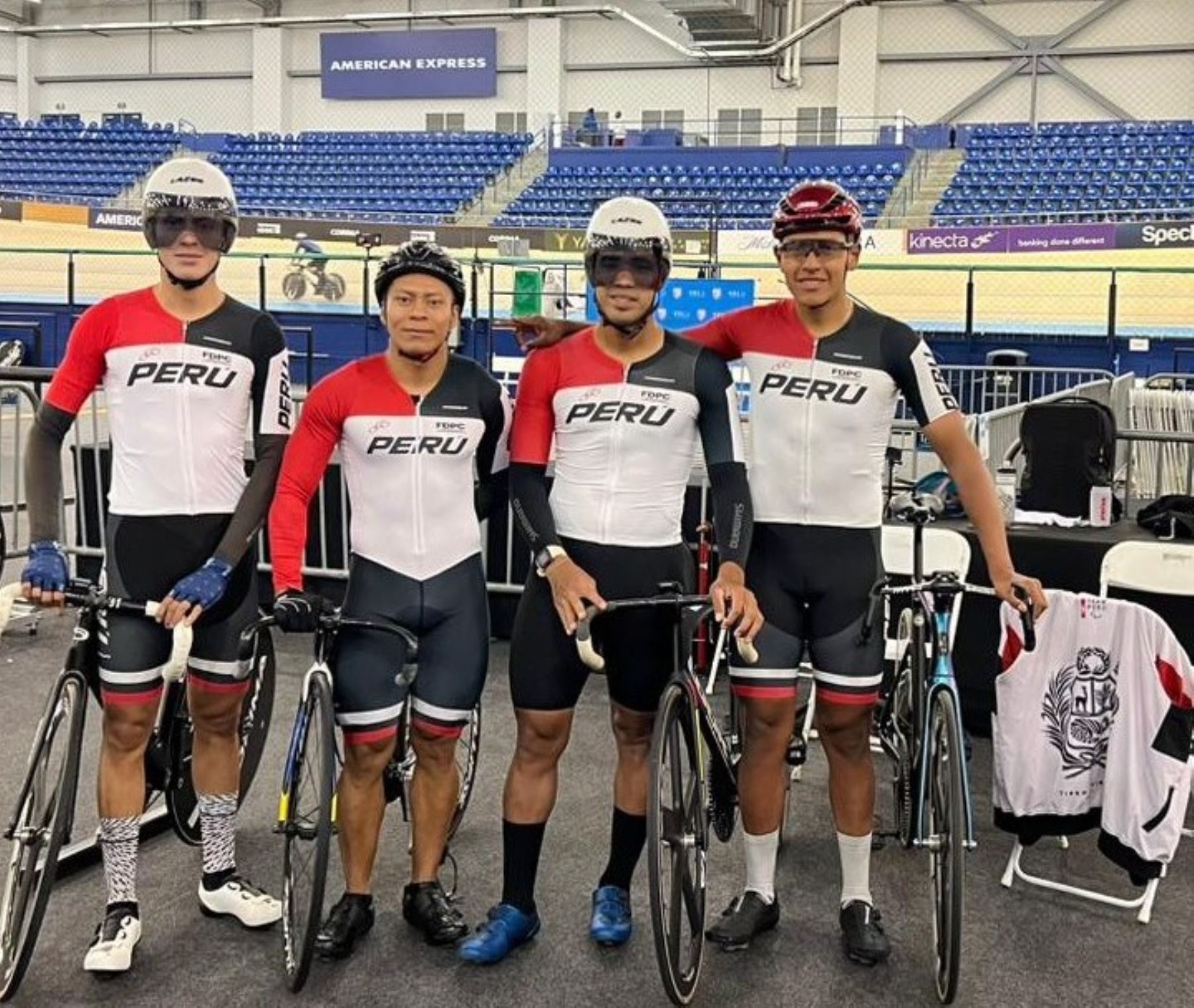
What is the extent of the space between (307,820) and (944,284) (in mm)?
13069

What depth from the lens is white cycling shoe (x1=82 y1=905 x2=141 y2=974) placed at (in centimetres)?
281

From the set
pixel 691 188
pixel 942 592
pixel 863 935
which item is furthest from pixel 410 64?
pixel 863 935

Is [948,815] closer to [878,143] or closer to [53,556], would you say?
[53,556]

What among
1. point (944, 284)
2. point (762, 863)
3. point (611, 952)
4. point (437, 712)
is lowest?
point (611, 952)

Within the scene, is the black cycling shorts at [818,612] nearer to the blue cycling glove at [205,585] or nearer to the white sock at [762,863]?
the white sock at [762,863]

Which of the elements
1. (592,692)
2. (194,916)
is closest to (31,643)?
(592,692)

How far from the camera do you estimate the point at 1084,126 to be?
19516mm

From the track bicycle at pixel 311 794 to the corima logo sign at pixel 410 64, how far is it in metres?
23.2

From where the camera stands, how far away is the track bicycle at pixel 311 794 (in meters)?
2.67

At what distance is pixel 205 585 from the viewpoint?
271 cm

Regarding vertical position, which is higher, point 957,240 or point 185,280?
point 957,240

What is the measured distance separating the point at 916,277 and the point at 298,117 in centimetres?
1592

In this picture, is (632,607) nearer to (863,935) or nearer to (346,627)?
(346,627)

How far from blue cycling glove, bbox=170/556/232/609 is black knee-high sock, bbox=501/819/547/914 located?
888mm
